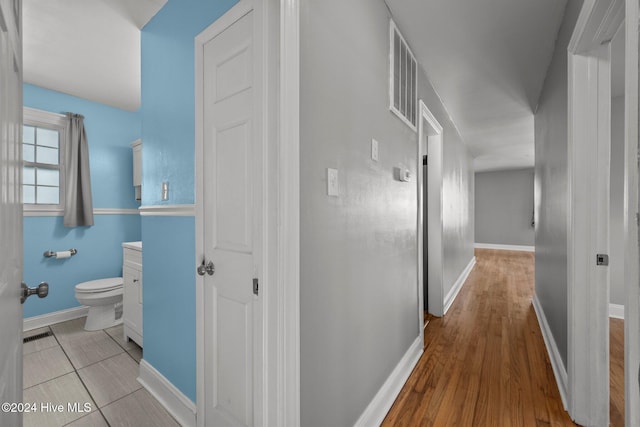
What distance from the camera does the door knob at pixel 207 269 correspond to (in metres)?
1.36

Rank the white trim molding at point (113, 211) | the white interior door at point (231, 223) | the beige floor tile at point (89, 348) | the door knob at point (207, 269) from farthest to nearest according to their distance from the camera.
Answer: the white trim molding at point (113, 211), the beige floor tile at point (89, 348), the door knob at point (207, 269), the white interior door at point (231, 223)

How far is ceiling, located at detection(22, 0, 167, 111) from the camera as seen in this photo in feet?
6.27

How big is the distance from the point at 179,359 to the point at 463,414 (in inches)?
66.2

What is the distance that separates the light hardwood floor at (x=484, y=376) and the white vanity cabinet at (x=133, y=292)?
2049 millimetres

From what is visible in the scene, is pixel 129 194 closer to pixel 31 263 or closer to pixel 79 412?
pixel 31 263

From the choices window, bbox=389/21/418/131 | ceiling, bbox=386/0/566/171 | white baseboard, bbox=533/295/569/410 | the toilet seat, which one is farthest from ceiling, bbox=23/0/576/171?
white baseboard, bbox=533/295/569/410

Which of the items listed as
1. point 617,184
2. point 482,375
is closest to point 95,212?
point 482,375

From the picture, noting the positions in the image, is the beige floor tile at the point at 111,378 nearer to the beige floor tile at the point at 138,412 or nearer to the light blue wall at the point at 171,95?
the beige floor tile at the point at 138,412

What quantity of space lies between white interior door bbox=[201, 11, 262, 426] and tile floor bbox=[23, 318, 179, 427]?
638 mm

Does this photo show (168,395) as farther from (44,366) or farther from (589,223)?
(589,223)

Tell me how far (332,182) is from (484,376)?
74.6 inches

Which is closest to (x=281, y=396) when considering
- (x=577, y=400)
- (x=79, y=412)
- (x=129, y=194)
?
(x=79, y=412)

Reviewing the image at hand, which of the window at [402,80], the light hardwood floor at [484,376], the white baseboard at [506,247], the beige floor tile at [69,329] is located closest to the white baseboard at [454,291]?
the light hardwood floor at [484,376]

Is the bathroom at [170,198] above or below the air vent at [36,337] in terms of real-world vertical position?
above
